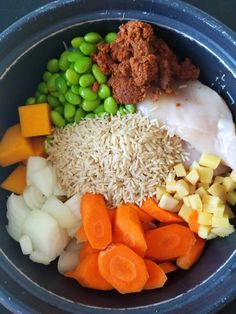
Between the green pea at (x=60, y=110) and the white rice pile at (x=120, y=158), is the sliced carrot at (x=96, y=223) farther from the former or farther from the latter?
the green pea at (x=60, y=110)

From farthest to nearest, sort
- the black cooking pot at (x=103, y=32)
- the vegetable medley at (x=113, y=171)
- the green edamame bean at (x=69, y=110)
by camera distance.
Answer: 1. the green edamame bean at (x=69, y=110)
2. the vegetable medley at (x=113, y=171)
3. the black cooking pot at (x=103, y=32)

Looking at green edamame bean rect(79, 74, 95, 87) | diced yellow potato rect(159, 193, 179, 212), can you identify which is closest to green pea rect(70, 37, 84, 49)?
green edamame bean rect(79, 74, 95, 87)

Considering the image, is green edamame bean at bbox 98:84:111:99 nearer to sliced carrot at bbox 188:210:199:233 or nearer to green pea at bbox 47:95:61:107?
green pea at bbox 47:95:61:107

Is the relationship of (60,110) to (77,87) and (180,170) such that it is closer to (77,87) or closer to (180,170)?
(77,87)

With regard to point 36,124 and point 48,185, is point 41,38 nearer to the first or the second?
point 36,124

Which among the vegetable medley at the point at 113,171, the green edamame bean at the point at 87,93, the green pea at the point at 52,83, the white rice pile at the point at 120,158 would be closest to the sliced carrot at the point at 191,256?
the vegetable medley at the point at 113,171

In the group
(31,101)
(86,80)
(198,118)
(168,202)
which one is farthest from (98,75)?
(168,202)
